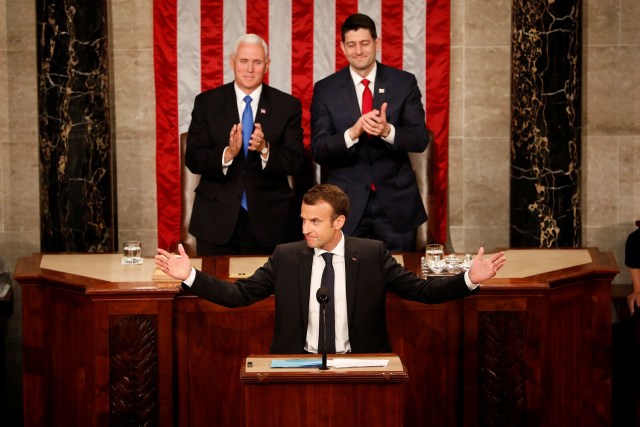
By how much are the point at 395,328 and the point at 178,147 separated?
2806 mm

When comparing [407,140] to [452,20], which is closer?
[407,140]

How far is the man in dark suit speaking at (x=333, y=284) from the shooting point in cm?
460

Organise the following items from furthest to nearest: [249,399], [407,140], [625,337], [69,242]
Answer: [69,242], [625,337], [407,140], [249,399]

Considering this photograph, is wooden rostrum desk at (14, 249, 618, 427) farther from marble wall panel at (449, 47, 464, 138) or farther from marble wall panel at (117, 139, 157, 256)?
marble wall panel at (449, 47, 464, 138)

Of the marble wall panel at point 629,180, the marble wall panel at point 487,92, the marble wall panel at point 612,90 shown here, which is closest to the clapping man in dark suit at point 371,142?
the marble wall panel at point 487,92

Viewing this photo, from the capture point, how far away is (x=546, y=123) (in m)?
7.17

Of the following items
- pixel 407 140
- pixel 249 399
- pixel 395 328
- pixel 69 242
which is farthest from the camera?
pixel 69 242

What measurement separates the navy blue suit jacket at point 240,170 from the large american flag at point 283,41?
115 cm

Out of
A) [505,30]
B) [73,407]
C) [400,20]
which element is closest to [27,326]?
[73,407]

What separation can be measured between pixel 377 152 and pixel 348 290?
169 centimetres

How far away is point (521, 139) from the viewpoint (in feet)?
23.7

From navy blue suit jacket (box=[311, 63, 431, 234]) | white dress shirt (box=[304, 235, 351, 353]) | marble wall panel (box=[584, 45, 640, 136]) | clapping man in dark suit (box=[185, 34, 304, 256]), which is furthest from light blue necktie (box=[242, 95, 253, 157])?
marble wall panel (box=[584, 45, 640, 136])

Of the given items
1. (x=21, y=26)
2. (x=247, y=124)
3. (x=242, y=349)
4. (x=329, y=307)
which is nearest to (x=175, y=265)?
(x=329, y=307)

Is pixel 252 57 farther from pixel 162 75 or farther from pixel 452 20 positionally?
pixel 452 20
